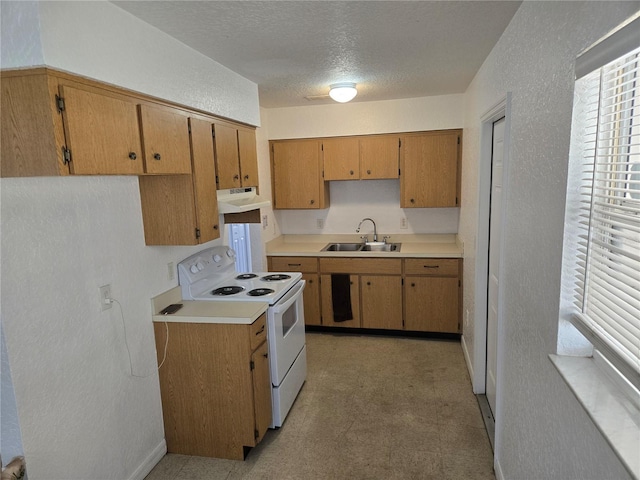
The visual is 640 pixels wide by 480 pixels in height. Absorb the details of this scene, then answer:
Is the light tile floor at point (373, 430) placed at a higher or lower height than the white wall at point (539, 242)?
lower

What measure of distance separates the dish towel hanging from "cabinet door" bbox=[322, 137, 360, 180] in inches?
42.5

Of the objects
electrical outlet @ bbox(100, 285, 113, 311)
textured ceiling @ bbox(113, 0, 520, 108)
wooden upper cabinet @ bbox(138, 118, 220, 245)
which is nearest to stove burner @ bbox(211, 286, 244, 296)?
wooden upper cabinet @ bbox(138, 118, 220, 245)

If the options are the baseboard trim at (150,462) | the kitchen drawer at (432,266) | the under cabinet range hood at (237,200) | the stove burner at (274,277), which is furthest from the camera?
the kitchen drawer at (432,266)

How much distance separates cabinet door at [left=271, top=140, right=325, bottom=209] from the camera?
14.6 ft

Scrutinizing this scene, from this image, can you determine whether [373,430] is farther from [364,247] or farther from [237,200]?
[364,247]

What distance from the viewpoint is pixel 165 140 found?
2.17m

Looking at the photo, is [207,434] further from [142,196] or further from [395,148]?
[395,148]

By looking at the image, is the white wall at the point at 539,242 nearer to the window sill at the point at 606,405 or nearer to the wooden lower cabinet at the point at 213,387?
the window sill at the point at 606,405

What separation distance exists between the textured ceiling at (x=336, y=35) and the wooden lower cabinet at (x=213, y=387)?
5.26 feet

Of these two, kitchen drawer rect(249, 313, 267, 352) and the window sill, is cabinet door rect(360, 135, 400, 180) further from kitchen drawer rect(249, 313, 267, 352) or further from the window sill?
the window sill

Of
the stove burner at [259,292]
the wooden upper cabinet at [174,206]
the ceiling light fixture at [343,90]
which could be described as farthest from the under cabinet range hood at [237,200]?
the ceiling light fixture at [343,90]

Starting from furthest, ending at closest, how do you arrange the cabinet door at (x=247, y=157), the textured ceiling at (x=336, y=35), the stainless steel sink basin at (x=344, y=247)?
the stainless steel sink basin at (x=344, y=247), the cabinet door at (x=247, y=157), the textured ceiling at (x=336, y=35)

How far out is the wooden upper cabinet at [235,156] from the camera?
2.74 m

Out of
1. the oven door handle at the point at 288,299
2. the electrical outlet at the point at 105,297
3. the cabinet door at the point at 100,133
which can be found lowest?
the oven door handle at the point at 288,299
